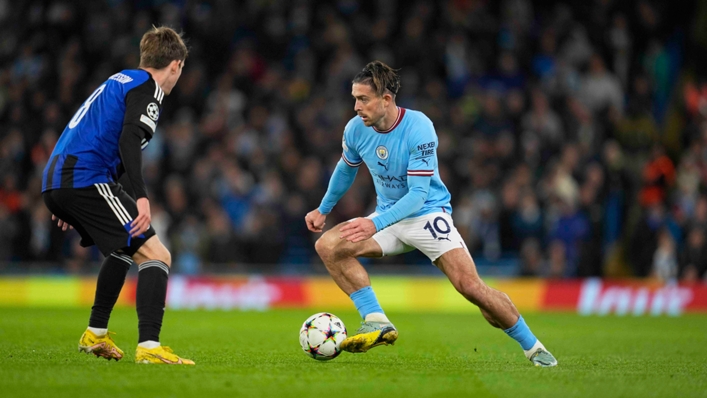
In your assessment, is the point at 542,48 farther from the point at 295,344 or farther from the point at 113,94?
the point at 113,94

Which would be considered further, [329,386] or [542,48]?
[542,48]

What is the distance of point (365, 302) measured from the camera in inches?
297

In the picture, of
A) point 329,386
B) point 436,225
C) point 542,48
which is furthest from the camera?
point 542,48

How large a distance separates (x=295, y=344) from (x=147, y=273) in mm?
2906

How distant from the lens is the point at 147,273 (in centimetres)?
659

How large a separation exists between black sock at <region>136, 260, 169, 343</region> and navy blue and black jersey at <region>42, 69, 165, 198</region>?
72 centimetres

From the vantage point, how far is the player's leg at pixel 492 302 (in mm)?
7172

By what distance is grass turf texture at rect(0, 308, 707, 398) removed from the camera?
5.56 meters

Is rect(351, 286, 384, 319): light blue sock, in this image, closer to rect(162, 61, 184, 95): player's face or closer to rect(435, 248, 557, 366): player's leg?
rect(435, 248, 557, 366): player's leg

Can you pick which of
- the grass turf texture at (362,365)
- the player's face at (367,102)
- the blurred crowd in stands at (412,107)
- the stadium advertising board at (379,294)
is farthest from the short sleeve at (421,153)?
the stadium advertising board at (379,294)

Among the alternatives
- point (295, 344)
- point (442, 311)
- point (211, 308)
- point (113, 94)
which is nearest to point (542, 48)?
point (442, 311)

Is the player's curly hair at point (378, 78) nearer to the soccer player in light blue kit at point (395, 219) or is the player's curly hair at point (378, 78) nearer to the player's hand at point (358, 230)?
the soccer player in light blue kit at point (395, 219)

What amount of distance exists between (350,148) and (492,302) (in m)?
1.75

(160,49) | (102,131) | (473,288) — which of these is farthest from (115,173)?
(473,288)
